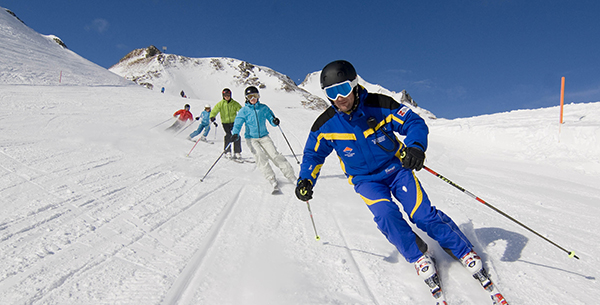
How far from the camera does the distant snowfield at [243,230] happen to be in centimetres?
226

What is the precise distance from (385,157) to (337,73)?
85 centimetres

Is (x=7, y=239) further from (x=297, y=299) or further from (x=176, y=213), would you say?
(x=297, y=299)

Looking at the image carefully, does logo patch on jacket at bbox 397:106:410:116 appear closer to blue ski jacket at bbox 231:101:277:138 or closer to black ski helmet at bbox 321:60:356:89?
black ski helmet at bbox 321:60:356:89

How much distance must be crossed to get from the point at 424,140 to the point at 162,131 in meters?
10.3

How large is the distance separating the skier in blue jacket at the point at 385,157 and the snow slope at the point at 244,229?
1.05 ft

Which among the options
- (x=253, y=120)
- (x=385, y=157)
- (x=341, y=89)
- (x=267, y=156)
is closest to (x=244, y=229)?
(x=385, y=157)

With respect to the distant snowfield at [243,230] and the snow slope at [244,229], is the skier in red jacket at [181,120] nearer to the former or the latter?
the snow slope at [244,229]

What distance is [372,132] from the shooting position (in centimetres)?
259

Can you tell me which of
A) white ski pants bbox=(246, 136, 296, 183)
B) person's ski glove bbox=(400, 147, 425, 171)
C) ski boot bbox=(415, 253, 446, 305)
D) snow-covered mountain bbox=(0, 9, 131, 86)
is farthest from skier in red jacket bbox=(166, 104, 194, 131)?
ski boot bbox=(415, 253, 446, 305)

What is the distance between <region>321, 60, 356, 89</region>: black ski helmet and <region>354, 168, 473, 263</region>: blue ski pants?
3.22 feet

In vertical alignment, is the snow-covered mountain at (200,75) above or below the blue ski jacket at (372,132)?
above

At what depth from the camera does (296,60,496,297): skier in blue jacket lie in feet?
7.80

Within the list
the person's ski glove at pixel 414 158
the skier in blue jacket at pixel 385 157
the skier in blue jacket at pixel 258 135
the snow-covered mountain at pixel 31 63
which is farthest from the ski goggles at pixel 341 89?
the snow-covered mountain at pixel 31 63

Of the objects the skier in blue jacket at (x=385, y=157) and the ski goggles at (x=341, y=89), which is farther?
the ski goggles at (x=341, y=89)
